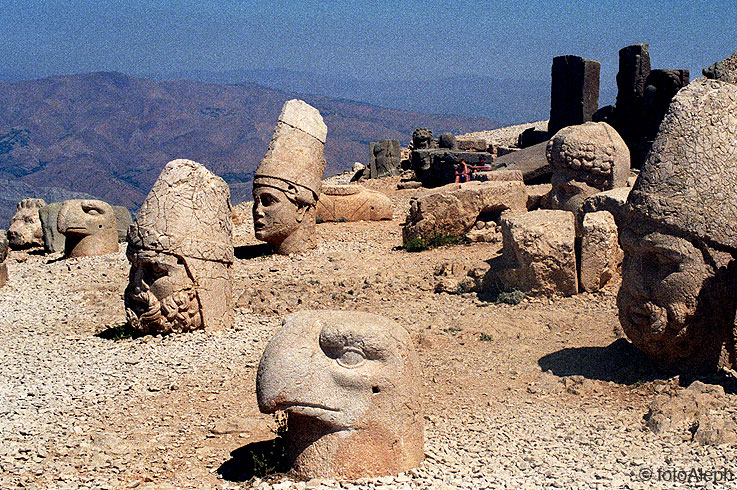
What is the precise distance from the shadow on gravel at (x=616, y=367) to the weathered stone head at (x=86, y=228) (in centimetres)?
915

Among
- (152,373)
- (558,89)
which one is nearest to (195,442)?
(152,373)

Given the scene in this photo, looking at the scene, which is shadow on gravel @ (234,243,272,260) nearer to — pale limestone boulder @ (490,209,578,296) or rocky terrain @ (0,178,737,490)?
rocky terrain @ (0,178,737,490)

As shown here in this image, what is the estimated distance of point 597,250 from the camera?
8.82 m

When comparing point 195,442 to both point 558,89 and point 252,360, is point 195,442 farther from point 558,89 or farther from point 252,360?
point 558,89

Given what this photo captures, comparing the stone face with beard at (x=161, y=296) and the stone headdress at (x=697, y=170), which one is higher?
the stone headdress at (x=697, y=170)

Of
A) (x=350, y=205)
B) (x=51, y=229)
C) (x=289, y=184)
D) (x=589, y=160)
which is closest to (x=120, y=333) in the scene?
(x=289, y=184)

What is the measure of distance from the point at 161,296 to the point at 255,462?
3.65 metres

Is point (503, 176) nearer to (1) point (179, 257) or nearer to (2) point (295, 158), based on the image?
(2) point (295, 158)

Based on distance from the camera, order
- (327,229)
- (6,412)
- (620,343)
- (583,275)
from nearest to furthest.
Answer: (6,412) → (620,343) → (583,275) → (327,229)

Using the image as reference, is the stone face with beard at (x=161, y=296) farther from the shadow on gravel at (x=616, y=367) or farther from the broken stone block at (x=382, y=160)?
the broken stone block at (x=382, y=160)

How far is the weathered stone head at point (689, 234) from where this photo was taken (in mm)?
5984

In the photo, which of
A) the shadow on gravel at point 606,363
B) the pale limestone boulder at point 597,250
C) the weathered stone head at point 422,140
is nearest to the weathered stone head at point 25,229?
the weathered stone head at point 422,140

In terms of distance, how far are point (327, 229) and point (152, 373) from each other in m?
7.50

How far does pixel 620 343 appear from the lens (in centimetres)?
718
